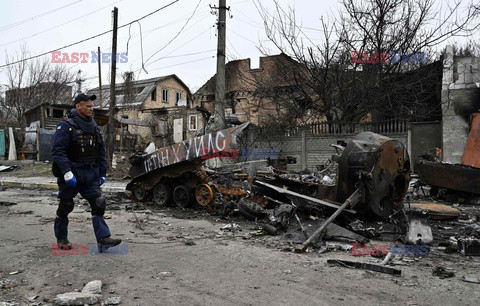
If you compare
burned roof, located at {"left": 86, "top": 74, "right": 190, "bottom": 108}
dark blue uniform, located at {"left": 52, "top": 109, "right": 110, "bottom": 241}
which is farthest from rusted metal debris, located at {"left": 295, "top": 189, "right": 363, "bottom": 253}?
burned roof, located at {"left": 86, "top": 74, "right": 190, "bottom": 108}

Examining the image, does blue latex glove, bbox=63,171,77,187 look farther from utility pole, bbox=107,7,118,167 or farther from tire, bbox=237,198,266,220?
utility pole, bbox=107,7,118,167

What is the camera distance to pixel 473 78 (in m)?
14.7

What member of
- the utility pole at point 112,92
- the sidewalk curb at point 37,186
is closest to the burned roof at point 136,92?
the utility pole at point 112,92

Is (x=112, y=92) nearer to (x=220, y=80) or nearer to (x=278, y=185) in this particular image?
(x=220, y=80)

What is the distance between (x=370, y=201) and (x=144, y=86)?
1591 inches

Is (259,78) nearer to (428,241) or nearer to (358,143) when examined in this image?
(358,143)

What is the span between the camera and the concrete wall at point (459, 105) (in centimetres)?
1431

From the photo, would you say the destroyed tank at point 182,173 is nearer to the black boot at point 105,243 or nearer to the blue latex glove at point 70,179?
the black boot at point 105,243

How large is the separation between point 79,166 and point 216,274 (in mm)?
2191

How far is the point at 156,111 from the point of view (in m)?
37.2

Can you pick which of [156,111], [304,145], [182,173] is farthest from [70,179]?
[156,111]

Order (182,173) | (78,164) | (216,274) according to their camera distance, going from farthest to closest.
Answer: (182,173)
(78,164)
(216,274)

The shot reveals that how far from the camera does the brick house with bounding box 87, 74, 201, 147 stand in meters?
33.4

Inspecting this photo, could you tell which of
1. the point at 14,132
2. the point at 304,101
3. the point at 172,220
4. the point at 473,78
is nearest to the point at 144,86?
the point at 14,132
